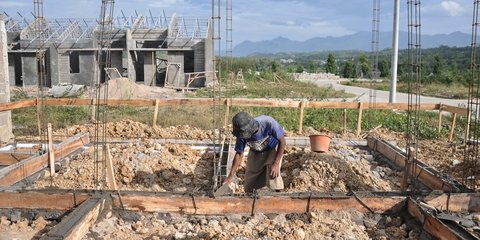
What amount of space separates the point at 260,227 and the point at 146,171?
265cm

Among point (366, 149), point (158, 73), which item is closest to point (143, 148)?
point (366, 149)

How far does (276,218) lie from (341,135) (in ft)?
18.1

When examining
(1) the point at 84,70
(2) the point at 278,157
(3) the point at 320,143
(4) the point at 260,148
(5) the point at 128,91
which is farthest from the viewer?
(1) the point at 84,70

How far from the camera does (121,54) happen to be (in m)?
28.1

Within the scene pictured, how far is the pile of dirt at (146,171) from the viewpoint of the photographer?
625 centimetres

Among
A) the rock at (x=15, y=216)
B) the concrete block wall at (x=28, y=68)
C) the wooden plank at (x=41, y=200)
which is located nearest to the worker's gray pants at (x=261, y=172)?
the wooden plank at (x=41, y=200)

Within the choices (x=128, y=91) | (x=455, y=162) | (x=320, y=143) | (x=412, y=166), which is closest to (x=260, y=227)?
(x=412, y=166)

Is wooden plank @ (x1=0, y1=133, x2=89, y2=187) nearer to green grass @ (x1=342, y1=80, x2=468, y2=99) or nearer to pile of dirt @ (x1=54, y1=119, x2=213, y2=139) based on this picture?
pile of dirt @ (x1=54, y1=119, x2=213, y2=139)

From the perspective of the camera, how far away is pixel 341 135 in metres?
9.91

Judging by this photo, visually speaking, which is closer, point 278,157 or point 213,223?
point 213,223

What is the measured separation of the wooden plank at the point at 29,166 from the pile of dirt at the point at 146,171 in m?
0.17

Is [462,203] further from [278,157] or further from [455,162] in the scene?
[455,162]

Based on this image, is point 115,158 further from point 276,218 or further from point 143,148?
point 276,218

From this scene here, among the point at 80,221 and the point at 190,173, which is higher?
the point at 80,221
